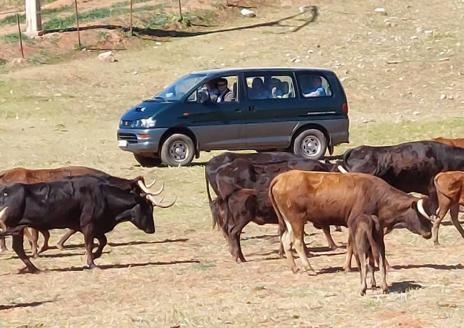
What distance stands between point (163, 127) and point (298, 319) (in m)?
12.3

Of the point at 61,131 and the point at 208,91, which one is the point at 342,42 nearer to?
the point at 61,131

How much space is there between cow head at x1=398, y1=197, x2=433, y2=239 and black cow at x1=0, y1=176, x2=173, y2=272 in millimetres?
3839

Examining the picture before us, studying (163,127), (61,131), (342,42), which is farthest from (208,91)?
(342,42)

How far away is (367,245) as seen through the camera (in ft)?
39.3

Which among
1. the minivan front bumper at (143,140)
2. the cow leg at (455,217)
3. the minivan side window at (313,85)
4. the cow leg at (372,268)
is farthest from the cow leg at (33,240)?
the minivan side window at (313,85)

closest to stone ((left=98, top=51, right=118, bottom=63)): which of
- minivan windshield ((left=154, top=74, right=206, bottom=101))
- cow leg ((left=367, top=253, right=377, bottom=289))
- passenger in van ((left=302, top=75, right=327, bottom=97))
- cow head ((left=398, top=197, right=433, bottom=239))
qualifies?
minivan windshield ((left=154, top=74, right=206, bottom=101))

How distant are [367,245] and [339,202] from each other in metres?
0.75

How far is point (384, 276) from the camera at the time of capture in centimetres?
1162

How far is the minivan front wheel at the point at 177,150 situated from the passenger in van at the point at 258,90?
5.31 feet

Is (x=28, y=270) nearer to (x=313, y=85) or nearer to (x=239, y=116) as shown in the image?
(x=239, y=116)

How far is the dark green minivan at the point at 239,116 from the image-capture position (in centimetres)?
2253

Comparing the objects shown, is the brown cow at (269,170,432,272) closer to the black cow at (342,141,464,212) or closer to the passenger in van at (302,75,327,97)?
the black cow at (342,141,464,212)

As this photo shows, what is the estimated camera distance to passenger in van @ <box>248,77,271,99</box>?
75.8 ft

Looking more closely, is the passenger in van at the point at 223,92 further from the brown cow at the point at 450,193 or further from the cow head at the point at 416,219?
the cow head at the point at 416,219
